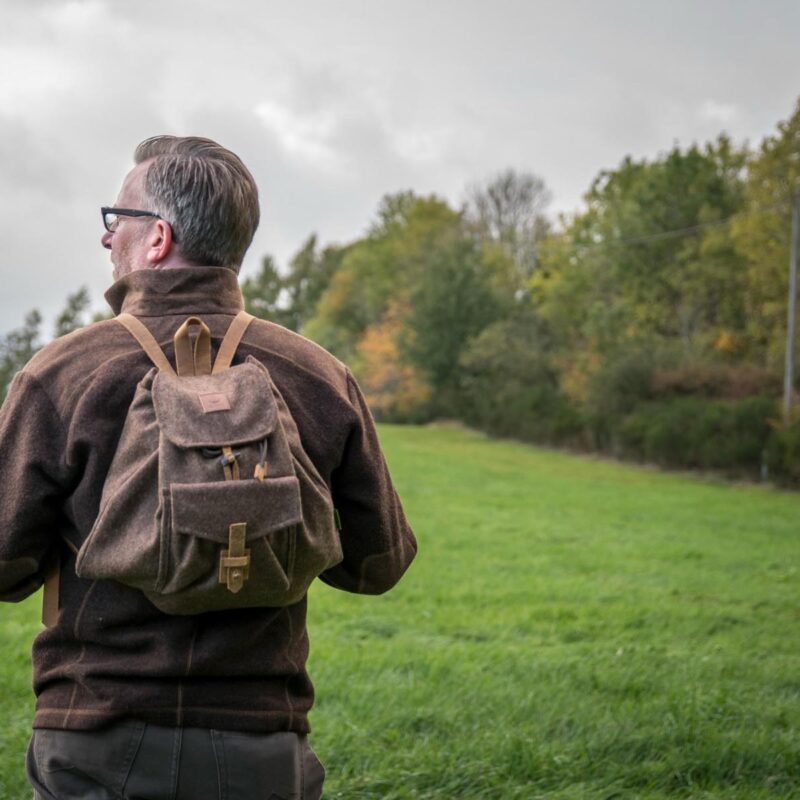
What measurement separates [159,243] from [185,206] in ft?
0.32

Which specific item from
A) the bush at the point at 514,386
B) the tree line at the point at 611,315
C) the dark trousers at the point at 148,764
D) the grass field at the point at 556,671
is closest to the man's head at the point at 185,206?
the dark trousers at the point at 148,764

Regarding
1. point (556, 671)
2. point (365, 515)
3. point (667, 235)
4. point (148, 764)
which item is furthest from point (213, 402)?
point (667, 235)

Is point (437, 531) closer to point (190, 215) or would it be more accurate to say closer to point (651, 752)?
point (651, 752)

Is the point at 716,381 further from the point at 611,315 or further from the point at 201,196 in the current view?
the point at 201,196

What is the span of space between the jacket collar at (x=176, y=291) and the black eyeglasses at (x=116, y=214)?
0.40 ft

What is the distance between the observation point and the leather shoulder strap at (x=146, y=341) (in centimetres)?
203

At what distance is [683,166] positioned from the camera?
41.4 metres

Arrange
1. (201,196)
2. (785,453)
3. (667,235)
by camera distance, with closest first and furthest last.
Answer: (201,196) → (785,453) → (667,235)

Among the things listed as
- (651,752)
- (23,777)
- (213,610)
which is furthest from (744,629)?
(213,610)

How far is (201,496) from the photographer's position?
180cm

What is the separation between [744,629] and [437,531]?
6.17m

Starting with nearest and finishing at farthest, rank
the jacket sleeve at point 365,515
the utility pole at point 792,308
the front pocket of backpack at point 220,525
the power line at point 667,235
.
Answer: the front pocket of backpack at point 220,525 → the jacket sleeve at point 365,515 → the utility pole at point 792,308 → the power line at point 667,235

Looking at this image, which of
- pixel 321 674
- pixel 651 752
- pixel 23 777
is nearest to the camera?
pixel 23 777

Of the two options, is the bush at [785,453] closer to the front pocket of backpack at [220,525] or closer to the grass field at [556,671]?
the grass field at [556,671]
